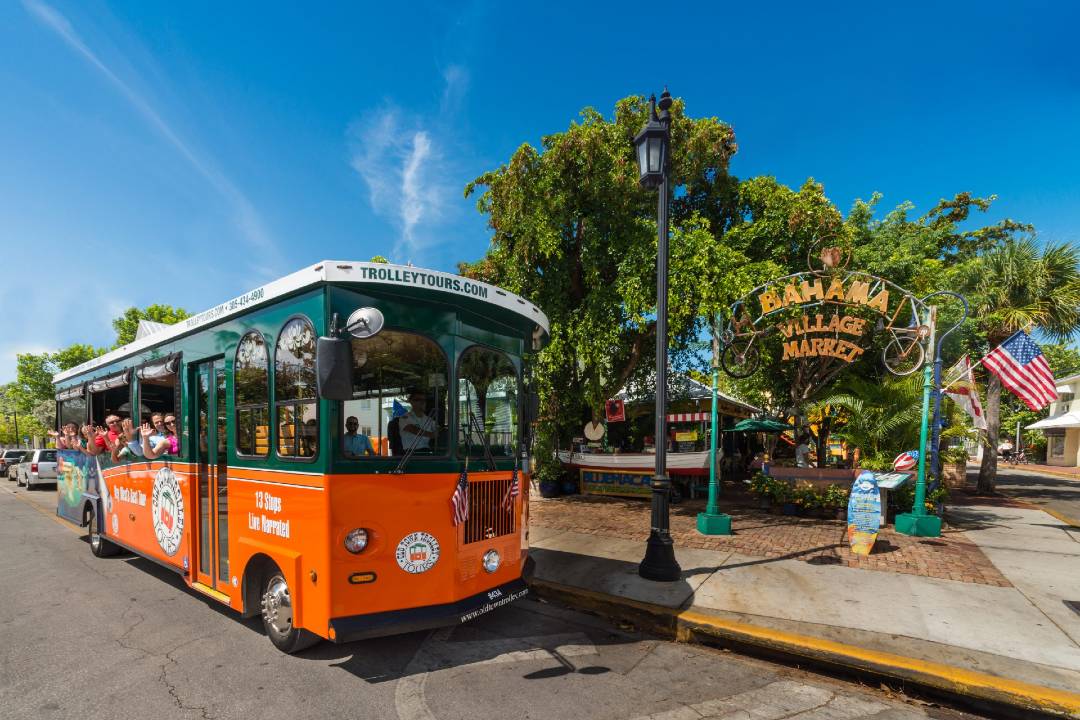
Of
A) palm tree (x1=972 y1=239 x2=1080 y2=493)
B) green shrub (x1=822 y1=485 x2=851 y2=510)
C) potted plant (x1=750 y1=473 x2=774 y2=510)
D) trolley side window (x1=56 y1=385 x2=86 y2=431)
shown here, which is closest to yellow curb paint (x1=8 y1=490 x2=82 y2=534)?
trolley side window (x1=56 y1=385 x2=86 y2=431)

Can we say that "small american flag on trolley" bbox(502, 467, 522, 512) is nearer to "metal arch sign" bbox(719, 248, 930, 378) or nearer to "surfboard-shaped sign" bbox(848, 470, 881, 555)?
"surfboard-shaped sign" bbox(848, 470, 881, 555)

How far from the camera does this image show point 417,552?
4.29 meters

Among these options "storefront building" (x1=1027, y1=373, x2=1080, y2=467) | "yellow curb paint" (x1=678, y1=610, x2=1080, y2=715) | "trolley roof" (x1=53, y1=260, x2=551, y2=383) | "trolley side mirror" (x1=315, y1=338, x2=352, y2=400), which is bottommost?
"storefront building" (x1=1027, y1=373, x2=1080, y2=467)

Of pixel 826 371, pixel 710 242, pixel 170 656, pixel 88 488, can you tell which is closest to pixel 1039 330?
pixel 826 371

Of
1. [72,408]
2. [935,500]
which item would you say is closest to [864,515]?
[935,500]

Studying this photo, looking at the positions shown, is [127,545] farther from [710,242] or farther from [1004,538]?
[1004,538]

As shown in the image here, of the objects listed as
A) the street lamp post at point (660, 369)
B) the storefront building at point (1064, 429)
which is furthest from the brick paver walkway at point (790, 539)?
the storefront building at point (1064, 429)

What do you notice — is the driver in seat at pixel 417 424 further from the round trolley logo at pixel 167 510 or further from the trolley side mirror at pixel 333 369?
the round trolley logo at pixel 167 510

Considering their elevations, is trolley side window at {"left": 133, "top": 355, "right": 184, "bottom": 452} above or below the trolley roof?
below

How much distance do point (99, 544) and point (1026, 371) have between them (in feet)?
50.2

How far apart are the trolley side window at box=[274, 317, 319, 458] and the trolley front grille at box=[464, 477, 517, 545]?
1402 millimetres

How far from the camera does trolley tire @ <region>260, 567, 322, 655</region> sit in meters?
4.49

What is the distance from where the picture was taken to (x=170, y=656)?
4652 mm

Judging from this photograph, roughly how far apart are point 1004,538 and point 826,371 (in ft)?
19.6
